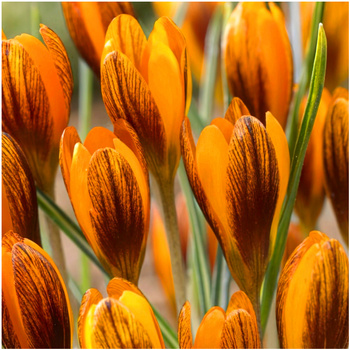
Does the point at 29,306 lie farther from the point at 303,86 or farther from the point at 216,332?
the point at 303,86

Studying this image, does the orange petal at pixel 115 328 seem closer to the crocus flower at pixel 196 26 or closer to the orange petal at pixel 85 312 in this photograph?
the orange petal at pixel 85 312

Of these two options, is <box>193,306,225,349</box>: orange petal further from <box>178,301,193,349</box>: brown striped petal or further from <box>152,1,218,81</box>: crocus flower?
<box>152,1,218,81</box>: crocus flower

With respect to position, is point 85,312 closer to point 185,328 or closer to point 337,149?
point 185,328

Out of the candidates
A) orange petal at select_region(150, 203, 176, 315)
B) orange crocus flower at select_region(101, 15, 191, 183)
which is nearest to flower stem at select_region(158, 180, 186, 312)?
orange crocus flower at select_region(101, 15, 191, 183)

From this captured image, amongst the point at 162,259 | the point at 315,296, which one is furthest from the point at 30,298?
the point at 162,259

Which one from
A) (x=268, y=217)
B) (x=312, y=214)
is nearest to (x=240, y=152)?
(x=268, y=217)

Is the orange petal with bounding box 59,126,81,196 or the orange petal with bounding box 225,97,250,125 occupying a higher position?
the orange petal with bounding box 225,97,250,125
